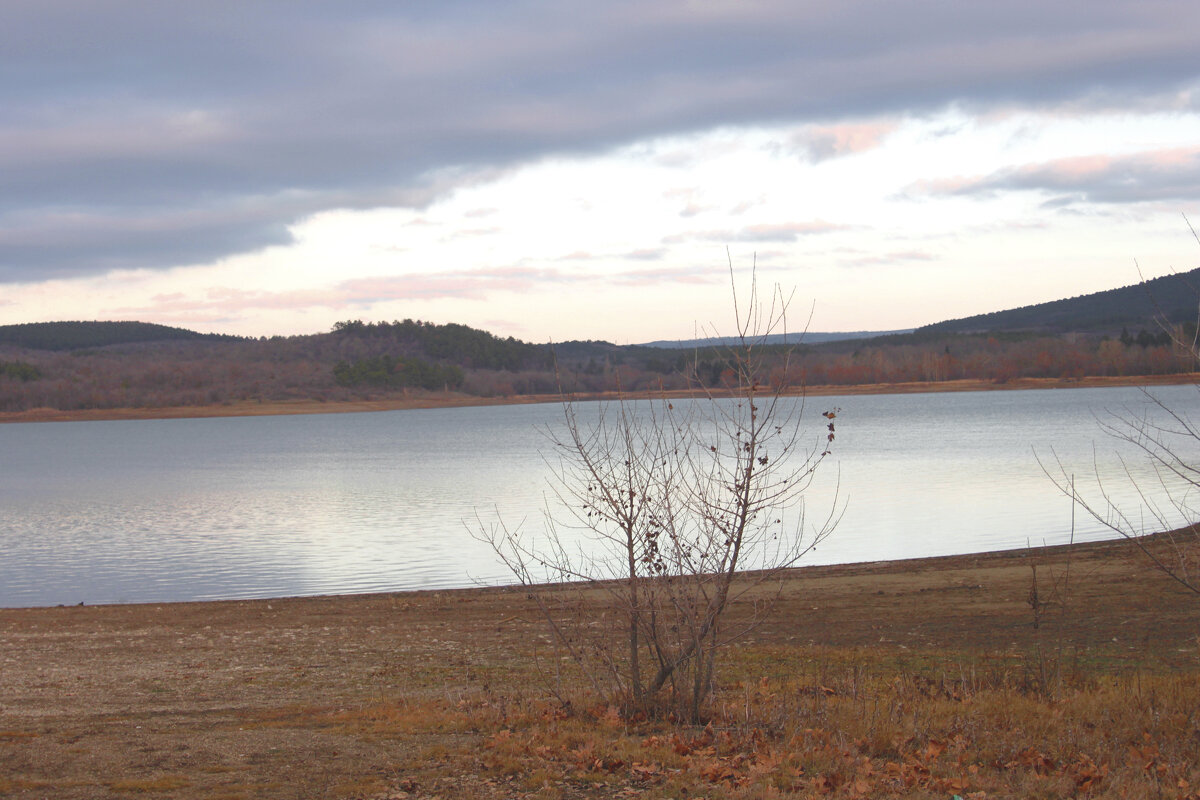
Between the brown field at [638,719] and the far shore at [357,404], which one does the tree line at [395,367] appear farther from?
the brown field at [638,719]

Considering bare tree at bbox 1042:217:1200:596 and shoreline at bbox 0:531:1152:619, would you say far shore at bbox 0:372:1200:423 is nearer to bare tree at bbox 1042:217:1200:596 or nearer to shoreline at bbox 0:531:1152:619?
bare tree at bbox 1042:217:1200:596

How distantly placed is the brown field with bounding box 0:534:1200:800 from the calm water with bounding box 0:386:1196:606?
7318 millimetres

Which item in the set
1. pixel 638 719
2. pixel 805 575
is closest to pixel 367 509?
pixel 805 575

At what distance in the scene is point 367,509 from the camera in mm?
38094

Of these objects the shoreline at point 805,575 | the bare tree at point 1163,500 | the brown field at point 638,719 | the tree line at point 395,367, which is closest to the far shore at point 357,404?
the tree line at point 395,367

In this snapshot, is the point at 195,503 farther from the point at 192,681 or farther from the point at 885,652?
the point at 885,652

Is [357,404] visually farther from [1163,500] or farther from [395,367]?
[1163,500]

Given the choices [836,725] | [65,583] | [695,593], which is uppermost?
[695,593]

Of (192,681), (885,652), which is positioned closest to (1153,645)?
(885,652)

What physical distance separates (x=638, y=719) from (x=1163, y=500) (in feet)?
84.3

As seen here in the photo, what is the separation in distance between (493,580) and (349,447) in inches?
2506

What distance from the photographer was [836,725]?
27.0ft

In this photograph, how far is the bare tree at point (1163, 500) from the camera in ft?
25.3

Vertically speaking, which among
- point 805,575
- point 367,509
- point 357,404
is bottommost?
point 367,509
